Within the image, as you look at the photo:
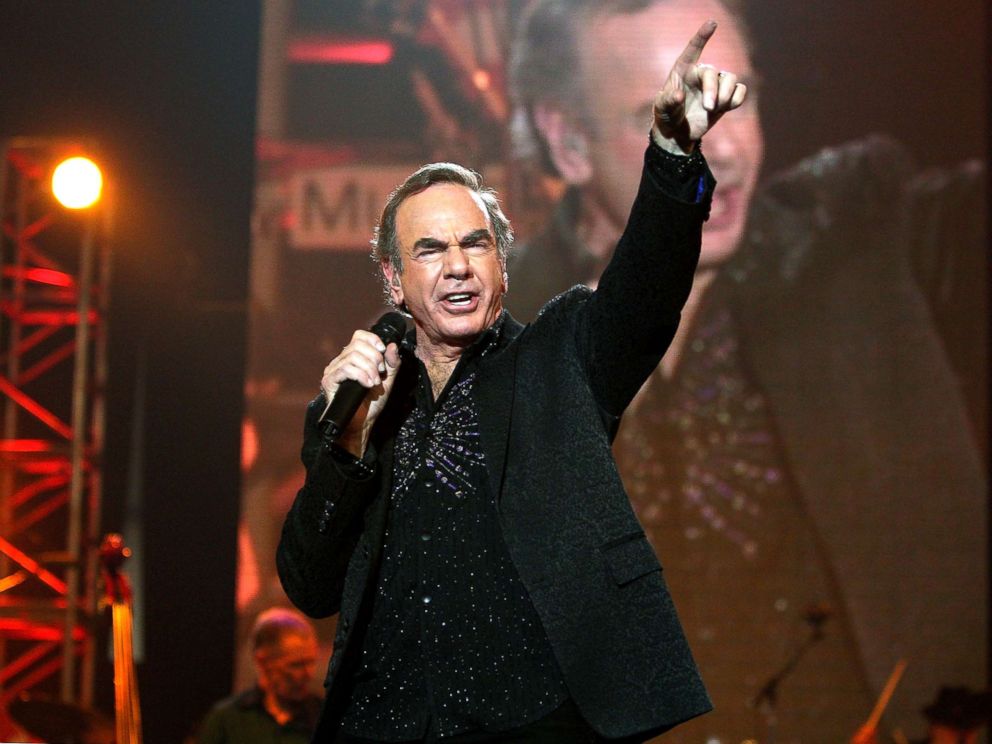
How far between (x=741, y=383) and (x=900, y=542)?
3.05 feet

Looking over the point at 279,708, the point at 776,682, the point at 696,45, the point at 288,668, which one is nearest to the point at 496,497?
the point at 696,45

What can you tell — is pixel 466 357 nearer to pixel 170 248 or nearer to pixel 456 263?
pixel 456 263

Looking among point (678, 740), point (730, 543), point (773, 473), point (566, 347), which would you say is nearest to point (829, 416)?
point (773, 473)

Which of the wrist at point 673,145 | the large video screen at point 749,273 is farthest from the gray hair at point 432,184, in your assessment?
the large video screen at point 749,273

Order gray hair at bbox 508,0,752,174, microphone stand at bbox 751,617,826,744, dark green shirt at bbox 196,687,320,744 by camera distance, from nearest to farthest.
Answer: dark green shirt at bbox 196,687,320,744
microphone stand at bbox 751,617,826,744
gray hair at bbox 508,0,752,174

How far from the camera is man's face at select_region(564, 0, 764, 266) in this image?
5.25m

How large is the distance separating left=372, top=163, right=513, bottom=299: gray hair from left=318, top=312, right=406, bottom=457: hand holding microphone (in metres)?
0.24

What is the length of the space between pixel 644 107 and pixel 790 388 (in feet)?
4.48

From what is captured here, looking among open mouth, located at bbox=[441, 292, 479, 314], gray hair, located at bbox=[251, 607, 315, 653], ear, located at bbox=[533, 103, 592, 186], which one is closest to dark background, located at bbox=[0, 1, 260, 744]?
gray hair, located at bbox=[251, 607, 315, 653]

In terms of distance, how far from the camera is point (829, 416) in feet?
17.0

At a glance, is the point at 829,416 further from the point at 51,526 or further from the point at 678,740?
the point at 51,526

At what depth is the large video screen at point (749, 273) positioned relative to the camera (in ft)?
16.6

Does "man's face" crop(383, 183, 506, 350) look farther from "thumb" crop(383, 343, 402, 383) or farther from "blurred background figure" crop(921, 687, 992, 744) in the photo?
"blurred background figure" crop(921, 687, 992, 744)

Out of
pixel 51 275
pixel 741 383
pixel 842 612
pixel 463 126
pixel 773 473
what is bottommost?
pixel 842 612
